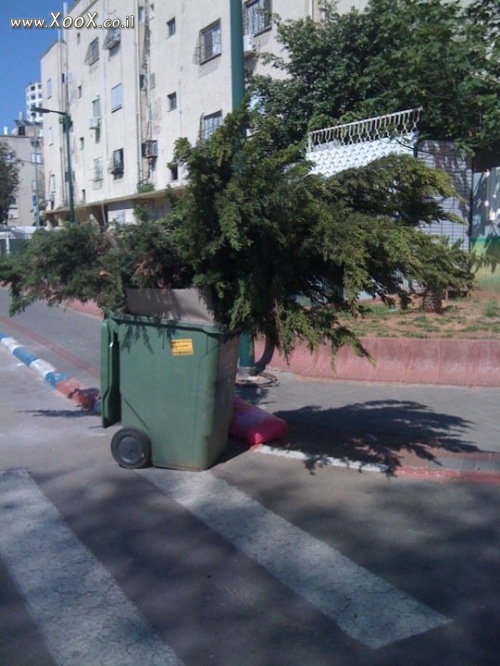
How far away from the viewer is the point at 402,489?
6.08m

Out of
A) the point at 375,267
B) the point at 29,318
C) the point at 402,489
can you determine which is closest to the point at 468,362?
the point at 402,489

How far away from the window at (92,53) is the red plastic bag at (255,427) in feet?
102

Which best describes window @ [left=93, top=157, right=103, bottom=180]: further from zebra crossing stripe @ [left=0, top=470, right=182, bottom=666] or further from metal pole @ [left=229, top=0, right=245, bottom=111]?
zebra crossing stripe @ [left=0, top=470, right=182, bottom=666]

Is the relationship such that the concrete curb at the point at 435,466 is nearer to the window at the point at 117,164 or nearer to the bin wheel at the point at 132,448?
the bin wheel at the point at 132,448

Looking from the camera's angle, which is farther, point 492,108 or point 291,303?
point 492,108

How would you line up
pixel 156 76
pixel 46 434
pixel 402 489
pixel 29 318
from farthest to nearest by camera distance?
pixel 156 76, pixel 29 318, pixel 46 434, pixel 402 489

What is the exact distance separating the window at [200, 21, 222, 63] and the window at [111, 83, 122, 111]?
732cm

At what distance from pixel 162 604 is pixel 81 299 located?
2.70 metres

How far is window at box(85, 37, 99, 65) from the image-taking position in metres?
34.9

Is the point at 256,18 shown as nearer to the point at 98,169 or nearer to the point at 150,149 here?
the point at 150,149

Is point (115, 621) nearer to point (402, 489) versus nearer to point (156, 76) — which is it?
point (402, 489)

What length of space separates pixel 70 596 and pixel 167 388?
7.42 ft

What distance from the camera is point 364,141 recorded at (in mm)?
13438

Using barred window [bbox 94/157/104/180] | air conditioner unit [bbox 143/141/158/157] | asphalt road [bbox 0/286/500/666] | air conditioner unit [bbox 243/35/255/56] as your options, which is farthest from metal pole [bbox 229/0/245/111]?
barred window [bbox 94/157/104/180]
